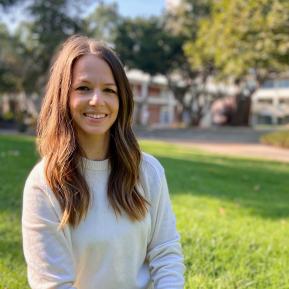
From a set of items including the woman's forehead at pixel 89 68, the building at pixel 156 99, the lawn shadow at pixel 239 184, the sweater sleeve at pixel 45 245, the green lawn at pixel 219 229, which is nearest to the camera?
the sweater sleeve at pixel 45 245

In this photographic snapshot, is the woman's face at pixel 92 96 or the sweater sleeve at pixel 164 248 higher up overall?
the woman's face at pixel 92 96

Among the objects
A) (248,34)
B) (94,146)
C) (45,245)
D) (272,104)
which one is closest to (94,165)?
(94,146)

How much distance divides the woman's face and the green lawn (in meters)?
1.39

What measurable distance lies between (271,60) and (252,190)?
363 inches

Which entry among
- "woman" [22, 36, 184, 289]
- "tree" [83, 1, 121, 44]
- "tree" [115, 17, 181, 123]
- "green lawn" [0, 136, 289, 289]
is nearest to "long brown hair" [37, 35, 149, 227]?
"woman" [22, 36, 184, 289]

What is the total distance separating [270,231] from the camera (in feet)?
13.3

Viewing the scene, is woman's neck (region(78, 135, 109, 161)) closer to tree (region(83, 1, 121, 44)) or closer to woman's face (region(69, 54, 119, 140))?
woman's face (region(69, 54, 119, 140))

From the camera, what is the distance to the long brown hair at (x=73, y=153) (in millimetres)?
1673

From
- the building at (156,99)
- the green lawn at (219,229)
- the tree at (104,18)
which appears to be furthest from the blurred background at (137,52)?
the green lawn at (219,229)

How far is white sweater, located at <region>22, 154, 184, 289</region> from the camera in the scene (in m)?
1.62

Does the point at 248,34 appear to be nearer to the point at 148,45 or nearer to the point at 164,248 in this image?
the point at 164,248

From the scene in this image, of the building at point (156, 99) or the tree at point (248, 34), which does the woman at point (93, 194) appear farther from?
the building at point (156, 99)

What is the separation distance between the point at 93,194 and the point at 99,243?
188 millimetres

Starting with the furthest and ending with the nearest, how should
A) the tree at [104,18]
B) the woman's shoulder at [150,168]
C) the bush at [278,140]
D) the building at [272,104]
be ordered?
the building at [272,104] < the tree at [104,18] < the bush at [278,140] < the woman's shoulder at [150,168]
